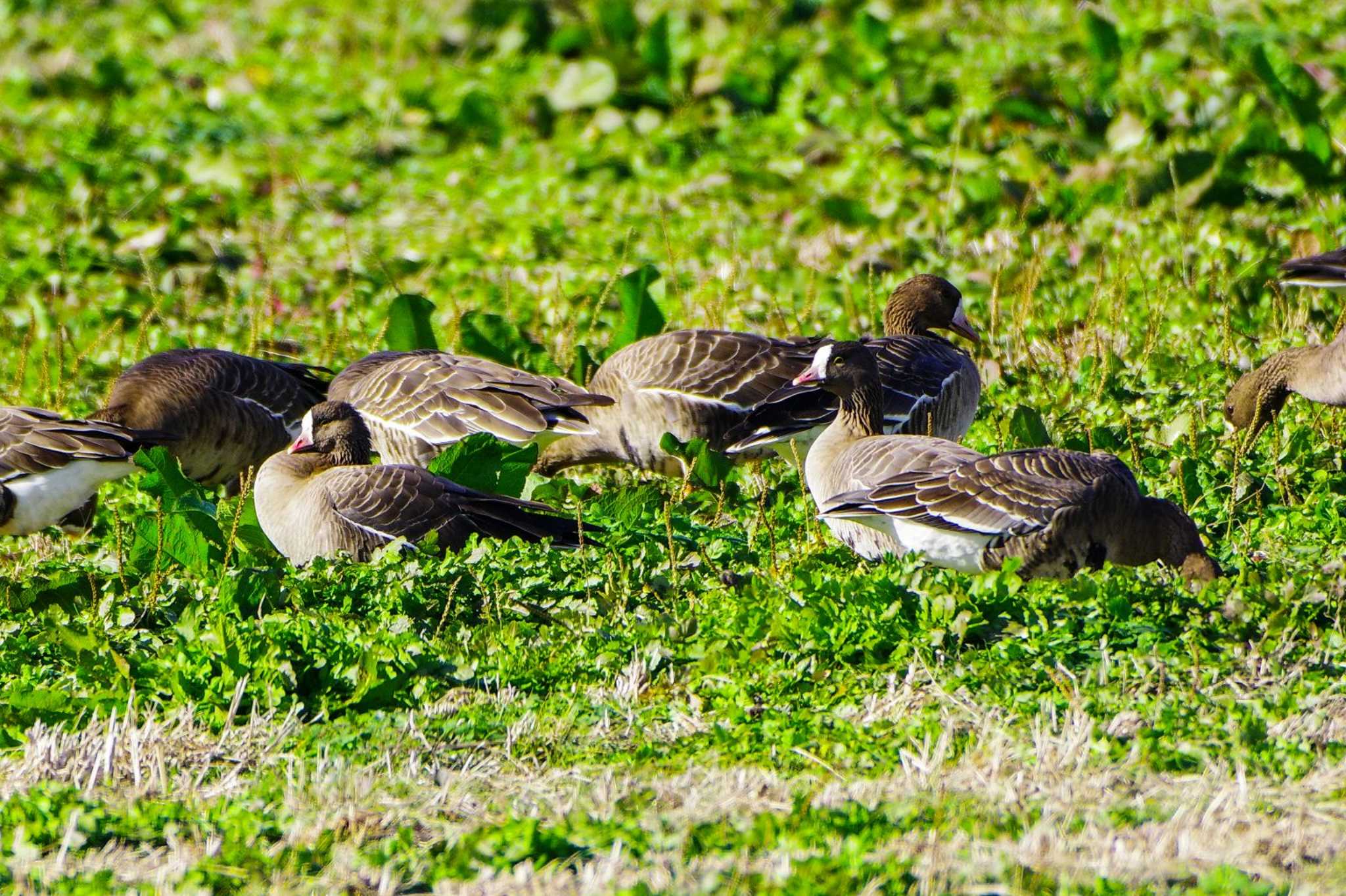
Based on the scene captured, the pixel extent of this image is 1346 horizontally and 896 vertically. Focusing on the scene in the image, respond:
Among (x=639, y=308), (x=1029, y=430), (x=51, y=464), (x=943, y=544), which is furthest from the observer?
(x=639, y=308)

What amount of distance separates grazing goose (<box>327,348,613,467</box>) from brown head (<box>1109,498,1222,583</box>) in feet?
9.73

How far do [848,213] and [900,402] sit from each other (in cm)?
371

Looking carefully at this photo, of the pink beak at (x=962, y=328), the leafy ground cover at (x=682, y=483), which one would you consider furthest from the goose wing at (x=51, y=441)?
the pink beak at (x=962, y=328)

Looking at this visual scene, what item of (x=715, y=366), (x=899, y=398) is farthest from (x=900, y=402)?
(x=715, y=366)

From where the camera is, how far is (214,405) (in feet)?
30.6

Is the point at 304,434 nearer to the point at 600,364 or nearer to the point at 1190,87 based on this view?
the point at 600,364

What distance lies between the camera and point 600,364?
31.7ft

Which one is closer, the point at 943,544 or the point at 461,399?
the point at 943,544

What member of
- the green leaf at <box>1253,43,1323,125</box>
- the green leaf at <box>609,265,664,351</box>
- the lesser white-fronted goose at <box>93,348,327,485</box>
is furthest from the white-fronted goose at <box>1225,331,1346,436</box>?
the lesser white-fronted goose at <box>93,348,327,485</box>

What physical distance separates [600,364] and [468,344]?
82cm

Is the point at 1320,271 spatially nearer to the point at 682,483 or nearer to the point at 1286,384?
the point at 1286,384

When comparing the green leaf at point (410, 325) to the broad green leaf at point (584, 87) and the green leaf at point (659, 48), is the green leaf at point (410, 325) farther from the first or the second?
the green leaf at point (659, 48)

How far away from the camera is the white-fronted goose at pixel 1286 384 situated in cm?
804

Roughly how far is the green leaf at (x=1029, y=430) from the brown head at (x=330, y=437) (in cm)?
316
